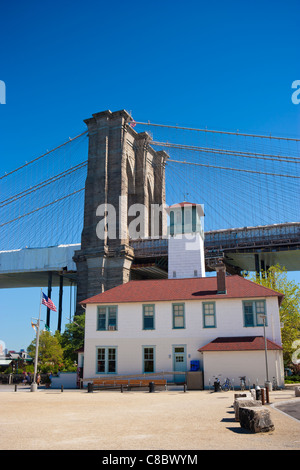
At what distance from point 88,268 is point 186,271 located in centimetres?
1424

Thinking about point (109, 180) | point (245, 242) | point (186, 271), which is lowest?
point (186, 271)

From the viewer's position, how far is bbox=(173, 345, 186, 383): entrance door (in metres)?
35.4

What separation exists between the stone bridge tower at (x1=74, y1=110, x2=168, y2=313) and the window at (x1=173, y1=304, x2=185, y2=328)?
28.5 m

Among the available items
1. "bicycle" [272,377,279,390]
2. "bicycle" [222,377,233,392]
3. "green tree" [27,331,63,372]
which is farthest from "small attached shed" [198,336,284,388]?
"green tree" [27,331,63,372]

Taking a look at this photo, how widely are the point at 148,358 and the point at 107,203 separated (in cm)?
3509

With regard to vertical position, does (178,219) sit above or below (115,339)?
above

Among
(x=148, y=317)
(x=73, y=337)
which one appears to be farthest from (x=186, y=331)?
(x=73, y=337)

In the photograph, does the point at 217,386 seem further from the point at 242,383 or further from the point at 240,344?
the point at 240,344

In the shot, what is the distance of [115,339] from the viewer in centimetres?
3781

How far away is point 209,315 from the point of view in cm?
3628

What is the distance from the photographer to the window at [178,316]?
36750 mm

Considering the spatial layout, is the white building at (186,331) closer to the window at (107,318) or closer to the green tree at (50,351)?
the window at (107,318)
